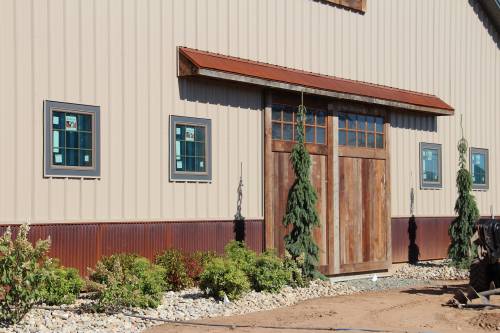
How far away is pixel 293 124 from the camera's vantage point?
16828 mm

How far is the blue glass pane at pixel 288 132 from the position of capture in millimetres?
16656

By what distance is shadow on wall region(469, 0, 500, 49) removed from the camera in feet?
75.0

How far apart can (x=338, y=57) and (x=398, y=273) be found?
5140 mm

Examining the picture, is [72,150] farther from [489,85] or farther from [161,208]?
[489,85]

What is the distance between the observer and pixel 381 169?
1900cm

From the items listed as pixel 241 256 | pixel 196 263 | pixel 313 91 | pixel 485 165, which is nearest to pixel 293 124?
pixel 313 91

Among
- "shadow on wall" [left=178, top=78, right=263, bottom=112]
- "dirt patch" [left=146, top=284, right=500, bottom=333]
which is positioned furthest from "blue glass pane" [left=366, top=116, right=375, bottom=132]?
"dirt patch" [left=146, top=284, right=500, bottom=333]

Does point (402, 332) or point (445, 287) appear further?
point (445, 287)

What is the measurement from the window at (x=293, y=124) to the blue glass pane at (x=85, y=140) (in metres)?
4.32

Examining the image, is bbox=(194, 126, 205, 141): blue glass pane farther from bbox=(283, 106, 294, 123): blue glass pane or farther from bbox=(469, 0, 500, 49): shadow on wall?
bbox=(469, 0, 500, 49): shadow on wall

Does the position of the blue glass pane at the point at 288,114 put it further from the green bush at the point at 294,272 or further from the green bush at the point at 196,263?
the green bush at the point at 196,263

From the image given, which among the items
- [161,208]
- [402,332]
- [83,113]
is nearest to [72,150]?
[83,113]

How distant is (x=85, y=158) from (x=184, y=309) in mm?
2953

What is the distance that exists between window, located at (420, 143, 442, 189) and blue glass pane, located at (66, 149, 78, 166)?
1011cm
